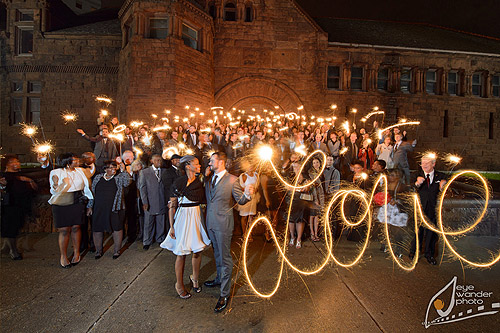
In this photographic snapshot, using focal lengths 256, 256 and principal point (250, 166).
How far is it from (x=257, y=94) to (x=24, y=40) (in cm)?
1536

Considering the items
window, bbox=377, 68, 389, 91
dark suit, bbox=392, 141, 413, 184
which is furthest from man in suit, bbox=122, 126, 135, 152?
window, bbox=377, 68, 389, 91

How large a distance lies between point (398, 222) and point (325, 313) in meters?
2.69

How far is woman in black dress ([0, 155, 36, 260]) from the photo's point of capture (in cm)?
476

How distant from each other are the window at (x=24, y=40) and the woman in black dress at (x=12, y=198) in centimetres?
1613

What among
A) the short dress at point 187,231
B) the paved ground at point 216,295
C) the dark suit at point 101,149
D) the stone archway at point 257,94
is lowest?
the paved ground at point 216,295

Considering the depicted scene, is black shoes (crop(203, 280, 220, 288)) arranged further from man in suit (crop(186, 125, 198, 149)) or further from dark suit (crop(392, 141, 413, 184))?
dark suit (crop(392, 141, 413, 184))

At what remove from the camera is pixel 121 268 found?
4520 mm

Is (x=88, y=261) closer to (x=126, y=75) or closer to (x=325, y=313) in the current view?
(x=325, y=313)

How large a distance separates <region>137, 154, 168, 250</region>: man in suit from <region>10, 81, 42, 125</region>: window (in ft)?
53.5

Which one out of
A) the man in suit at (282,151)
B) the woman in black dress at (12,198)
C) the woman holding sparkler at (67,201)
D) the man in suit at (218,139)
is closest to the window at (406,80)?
the man in suit at (282,151)

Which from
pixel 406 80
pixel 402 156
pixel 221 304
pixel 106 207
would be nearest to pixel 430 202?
pixel 402 156

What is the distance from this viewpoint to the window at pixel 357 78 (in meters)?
18.0

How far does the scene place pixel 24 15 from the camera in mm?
16188

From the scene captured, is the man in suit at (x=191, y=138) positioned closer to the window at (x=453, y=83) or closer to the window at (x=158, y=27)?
the window at (x=158, y=27)
